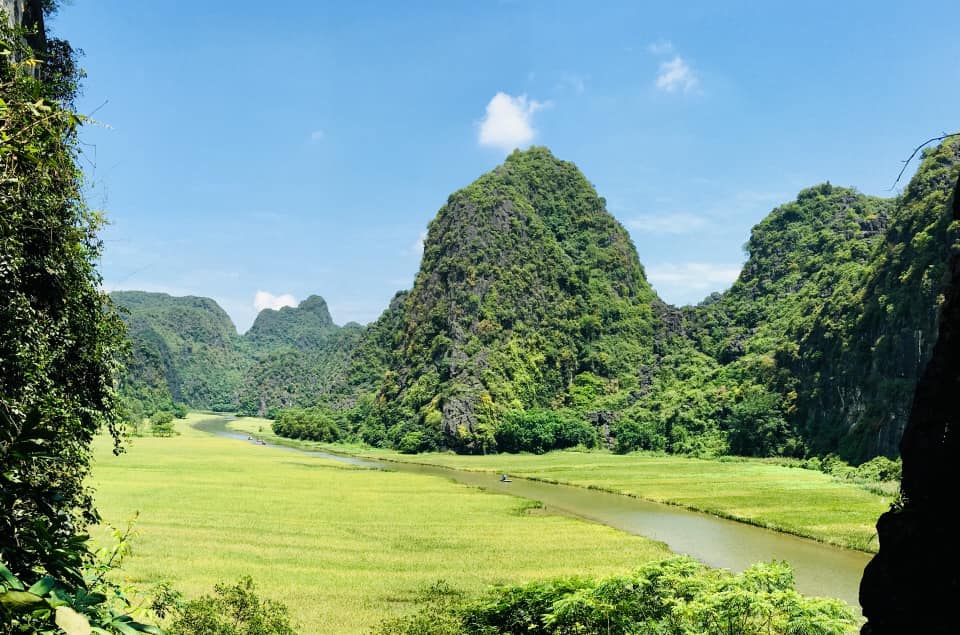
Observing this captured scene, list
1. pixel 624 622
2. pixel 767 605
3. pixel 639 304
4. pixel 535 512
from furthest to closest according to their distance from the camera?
pixel 639 304 → pixel 535 512 → pixel 624 622 → pixel 767 605

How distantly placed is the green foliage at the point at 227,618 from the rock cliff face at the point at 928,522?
836cm

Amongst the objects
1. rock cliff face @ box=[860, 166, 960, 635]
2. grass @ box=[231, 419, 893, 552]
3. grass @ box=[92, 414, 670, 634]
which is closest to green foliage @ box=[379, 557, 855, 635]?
rock cliff face @ box=[860, 166, 960, 635]

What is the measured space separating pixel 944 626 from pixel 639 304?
416 feet

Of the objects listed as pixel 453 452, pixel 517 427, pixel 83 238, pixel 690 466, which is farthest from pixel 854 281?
pixel 83 238

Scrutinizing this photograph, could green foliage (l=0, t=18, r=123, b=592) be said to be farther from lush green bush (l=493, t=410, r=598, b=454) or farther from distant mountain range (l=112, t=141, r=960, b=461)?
lush green bush (l=493, t=410, r=598, b=454)

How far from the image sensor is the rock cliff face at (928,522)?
4.82m

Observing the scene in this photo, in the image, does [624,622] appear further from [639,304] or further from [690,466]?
[639,304]

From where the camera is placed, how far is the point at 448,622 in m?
11.3

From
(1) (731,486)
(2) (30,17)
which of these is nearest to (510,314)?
(1) (731,486)

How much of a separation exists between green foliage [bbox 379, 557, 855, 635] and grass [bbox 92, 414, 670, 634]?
5.12 metres

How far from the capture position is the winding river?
66.0ft

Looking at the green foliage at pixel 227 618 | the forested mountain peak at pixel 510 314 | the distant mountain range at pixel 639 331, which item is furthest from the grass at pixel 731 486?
the forested mountain peak at pixel 510 314

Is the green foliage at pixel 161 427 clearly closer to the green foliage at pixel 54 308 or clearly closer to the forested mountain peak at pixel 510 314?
the forested mountain peak at pixel 510 314

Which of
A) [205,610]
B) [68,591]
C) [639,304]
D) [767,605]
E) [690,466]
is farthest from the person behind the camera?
[639,304]
